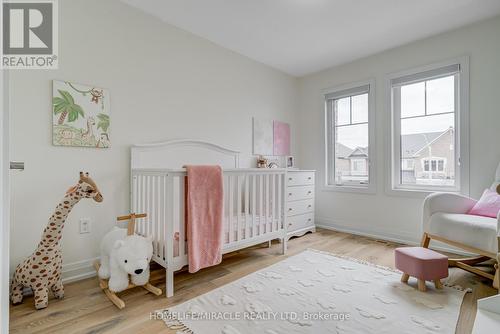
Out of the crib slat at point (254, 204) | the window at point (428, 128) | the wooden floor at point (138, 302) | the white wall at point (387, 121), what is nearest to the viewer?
the wooden floor at point (138, 302)

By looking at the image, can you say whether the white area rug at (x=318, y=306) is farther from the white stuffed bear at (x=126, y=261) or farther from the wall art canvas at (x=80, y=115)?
the wall art canvas at (x=80, y=115)

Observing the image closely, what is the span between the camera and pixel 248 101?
10.5 ft

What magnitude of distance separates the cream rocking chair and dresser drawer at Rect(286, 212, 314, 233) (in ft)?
4.20

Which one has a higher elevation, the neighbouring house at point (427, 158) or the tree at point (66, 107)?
the tree at point (66, 107)

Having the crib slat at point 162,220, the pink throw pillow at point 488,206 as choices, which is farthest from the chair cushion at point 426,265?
the crib slat at point 162,220

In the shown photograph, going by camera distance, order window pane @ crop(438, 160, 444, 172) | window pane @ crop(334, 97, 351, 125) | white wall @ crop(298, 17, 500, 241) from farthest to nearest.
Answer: window pane @ crop(334, 97, 351, 125), window pane @ crop(438, 160, 444, 172), white wall @ crop(298, 17, 500, 241)

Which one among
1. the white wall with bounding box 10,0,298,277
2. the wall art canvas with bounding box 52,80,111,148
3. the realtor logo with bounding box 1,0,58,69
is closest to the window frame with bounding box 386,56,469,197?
the white wall with bounding box 10,0,298,277

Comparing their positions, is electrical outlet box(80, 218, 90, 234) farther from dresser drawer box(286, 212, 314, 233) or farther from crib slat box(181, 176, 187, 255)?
dresser drawer box(286, 212, 314, 233)

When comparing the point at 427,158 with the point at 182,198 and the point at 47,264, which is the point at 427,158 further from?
the point at 47,264

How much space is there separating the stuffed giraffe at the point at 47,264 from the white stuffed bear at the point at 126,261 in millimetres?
263

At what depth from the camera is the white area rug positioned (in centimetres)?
134

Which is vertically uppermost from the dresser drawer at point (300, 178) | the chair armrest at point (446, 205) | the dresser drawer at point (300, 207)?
the dresser drawer at point (300, 178)

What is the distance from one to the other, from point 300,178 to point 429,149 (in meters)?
1.44

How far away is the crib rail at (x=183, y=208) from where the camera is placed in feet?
5.59
